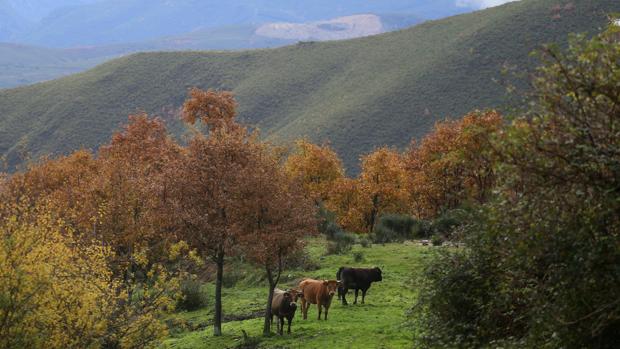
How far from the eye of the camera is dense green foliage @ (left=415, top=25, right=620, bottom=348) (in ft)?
35.6

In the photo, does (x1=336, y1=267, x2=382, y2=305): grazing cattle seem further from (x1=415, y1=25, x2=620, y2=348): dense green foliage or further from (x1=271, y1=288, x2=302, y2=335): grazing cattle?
(x1=415, y1=25, x2=620, y2=348): dense green foliage

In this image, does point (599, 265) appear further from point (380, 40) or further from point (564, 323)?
point (380, 40)

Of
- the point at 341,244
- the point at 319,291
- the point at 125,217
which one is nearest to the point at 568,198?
the point at 319,291

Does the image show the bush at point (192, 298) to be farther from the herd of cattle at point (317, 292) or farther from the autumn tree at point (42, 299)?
the autumn tree at point (42, 299)

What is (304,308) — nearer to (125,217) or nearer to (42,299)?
(42,299)

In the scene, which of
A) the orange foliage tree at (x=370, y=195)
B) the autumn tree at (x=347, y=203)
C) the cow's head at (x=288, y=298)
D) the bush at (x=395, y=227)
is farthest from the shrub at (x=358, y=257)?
the autumn tree at (x=347, y=203)

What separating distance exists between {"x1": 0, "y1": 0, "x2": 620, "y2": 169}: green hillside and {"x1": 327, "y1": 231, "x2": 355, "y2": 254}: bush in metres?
75.4

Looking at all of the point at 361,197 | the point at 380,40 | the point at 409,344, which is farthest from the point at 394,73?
the point at 409,344

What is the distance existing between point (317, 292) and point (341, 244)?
16.2m

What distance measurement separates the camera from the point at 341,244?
4303 cm

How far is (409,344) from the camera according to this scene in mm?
21734

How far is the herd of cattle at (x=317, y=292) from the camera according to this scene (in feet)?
85.3

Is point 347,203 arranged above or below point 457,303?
below

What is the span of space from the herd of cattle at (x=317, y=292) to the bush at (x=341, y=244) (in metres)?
11.2
